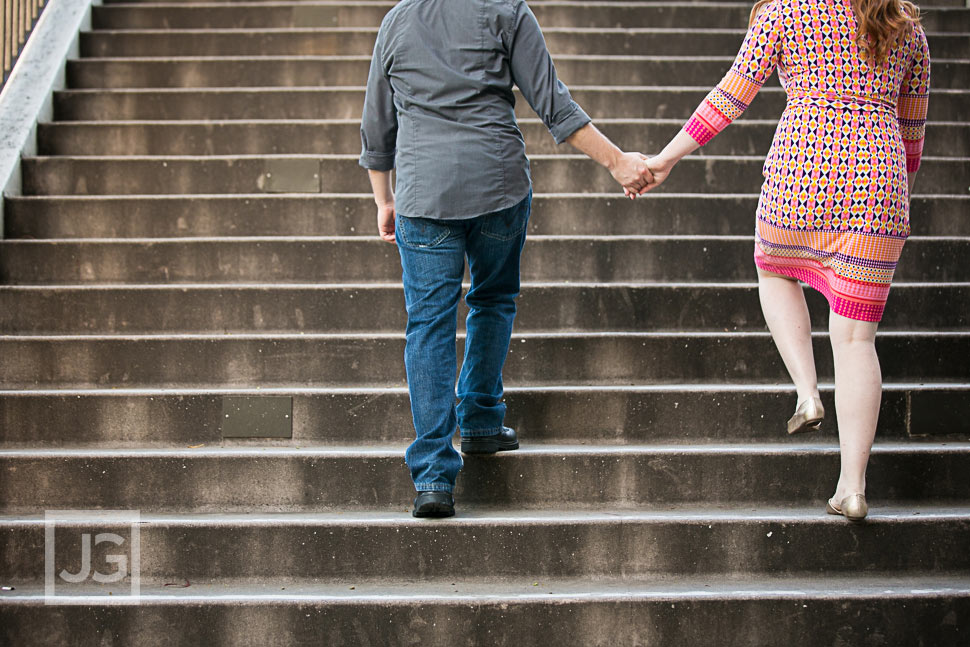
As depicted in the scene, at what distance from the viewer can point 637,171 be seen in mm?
2893

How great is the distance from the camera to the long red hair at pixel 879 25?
254 centimetres

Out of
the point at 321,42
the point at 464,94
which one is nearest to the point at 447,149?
the point at 464,94

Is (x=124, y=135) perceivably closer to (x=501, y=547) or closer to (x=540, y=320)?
(x=540, y=320)

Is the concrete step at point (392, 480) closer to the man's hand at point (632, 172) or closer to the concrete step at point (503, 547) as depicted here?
the concrete step at point (503, 547)

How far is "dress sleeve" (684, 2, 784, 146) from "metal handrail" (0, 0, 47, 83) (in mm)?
3863

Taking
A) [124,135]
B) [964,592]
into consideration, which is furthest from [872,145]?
[124,135]

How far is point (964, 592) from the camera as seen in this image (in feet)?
8.44

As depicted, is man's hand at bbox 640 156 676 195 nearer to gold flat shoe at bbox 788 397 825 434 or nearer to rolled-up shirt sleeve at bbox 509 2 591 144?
rolled-up shirt sleeve at bbox 509 2 591 144

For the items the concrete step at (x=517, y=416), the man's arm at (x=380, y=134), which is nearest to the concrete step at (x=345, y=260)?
the concrete step at (x=517, y=416)

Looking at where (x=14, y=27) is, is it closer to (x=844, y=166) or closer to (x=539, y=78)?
(x=539, y=78)

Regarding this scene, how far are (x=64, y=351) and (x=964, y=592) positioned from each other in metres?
2.98

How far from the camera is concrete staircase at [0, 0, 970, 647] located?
2.57 m

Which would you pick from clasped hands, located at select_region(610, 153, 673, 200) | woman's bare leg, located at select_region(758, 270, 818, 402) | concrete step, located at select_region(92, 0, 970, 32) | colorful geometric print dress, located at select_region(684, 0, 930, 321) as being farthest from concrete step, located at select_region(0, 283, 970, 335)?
concrete step, located at select_region(92, 0, 970, 32)

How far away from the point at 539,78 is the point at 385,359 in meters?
1.24
